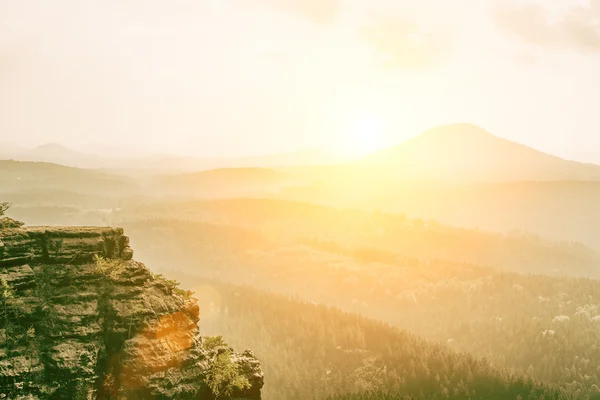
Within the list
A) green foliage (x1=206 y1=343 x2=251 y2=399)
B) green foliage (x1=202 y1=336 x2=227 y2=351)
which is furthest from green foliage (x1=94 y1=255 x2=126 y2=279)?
green foliage (x1=206 y1=343 x2=251 y2=399)

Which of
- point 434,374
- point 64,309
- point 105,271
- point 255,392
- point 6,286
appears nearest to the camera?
point 6,286

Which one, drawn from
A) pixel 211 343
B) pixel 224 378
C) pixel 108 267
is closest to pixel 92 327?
pixel 108 267

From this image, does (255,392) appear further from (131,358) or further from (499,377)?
(499,377)

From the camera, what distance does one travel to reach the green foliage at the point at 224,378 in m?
42.5

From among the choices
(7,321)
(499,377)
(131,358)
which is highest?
(7,321)

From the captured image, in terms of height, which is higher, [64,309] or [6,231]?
[6,231]

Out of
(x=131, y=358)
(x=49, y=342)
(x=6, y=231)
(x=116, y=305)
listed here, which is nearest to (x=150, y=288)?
(x=116, y=305)

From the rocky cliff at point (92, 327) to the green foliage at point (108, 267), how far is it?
0.30ft

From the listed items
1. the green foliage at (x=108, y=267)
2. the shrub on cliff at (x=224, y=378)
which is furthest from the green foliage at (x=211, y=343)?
the green foliage at (x=108, y=267)

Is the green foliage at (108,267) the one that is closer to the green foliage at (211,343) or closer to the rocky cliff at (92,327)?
the rocky cliff at (92,327)

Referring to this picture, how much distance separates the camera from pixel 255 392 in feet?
150

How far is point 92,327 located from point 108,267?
542 cm

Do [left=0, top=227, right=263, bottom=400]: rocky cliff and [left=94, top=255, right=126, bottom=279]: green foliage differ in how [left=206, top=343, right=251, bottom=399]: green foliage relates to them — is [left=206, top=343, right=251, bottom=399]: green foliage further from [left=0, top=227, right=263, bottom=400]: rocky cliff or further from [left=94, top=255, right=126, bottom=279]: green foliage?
[left=94, top=255, right=126, bottom=279]: green foliage

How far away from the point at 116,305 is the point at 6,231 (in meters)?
11.4
